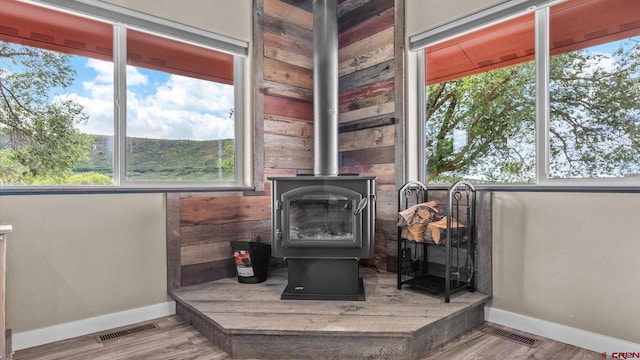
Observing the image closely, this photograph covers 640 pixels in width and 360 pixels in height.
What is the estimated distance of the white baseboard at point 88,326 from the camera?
6.34 ft

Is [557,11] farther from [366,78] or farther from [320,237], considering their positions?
[320,237]

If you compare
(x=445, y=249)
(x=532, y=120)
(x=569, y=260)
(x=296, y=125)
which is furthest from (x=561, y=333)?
(x=296, y=125)

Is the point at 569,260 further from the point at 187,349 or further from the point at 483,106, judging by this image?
the point at 187,349

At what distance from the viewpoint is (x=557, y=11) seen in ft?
6.84

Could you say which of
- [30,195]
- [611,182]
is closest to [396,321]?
[611,182]

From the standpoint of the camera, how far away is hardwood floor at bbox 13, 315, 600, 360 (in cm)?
182

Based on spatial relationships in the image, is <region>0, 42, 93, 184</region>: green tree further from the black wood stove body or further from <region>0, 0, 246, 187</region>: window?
the black wood stove body

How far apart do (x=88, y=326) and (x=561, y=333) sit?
8.79ft

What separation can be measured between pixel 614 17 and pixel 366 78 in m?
1.61

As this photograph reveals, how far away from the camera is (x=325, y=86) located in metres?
2.48

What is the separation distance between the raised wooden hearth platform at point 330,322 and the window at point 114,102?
0.97 metres

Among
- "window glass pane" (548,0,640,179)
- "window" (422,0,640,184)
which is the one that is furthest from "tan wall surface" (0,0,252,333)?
"window glass pane" (548,0,640,179)

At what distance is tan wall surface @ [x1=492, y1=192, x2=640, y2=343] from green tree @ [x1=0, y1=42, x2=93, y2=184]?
2.65m

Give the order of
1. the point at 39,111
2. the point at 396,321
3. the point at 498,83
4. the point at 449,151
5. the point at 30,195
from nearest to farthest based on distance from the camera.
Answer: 1. the point at 396,321
2. the point at 30,195
3. the point at 39,111
4. the point at 498,83
5. the point at 449,151
